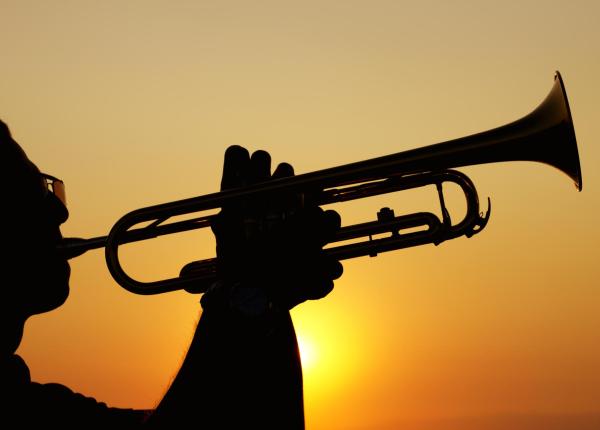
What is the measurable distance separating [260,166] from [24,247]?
118 centimetres

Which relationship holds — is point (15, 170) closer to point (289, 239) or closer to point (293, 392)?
point (289, 239)

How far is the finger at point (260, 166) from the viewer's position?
3303mm

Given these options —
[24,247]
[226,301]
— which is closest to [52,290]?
[24,247]

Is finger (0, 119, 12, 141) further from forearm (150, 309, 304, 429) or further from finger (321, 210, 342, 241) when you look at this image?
finger (321, 210, 342, 241)

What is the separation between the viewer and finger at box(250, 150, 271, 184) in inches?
130

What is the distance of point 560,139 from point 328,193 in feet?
4.74

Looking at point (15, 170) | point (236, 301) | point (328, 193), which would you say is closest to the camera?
point (236, 301)

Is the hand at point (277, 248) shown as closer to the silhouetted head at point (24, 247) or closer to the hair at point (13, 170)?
the silhouetted head at point (24, 247)

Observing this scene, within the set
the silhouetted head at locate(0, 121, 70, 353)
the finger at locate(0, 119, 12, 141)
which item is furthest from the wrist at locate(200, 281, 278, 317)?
the finger at locate(0, 119, 12, 141)

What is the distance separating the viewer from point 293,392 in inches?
119

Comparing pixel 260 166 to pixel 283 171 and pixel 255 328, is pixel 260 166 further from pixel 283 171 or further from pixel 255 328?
pixel 255 328

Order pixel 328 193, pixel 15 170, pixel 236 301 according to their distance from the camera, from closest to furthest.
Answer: pixel 236 301
pixel 15 170
pixel 328 193

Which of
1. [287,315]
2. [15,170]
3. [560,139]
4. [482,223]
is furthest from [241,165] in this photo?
[560,139]

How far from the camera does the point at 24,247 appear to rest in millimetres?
3205
